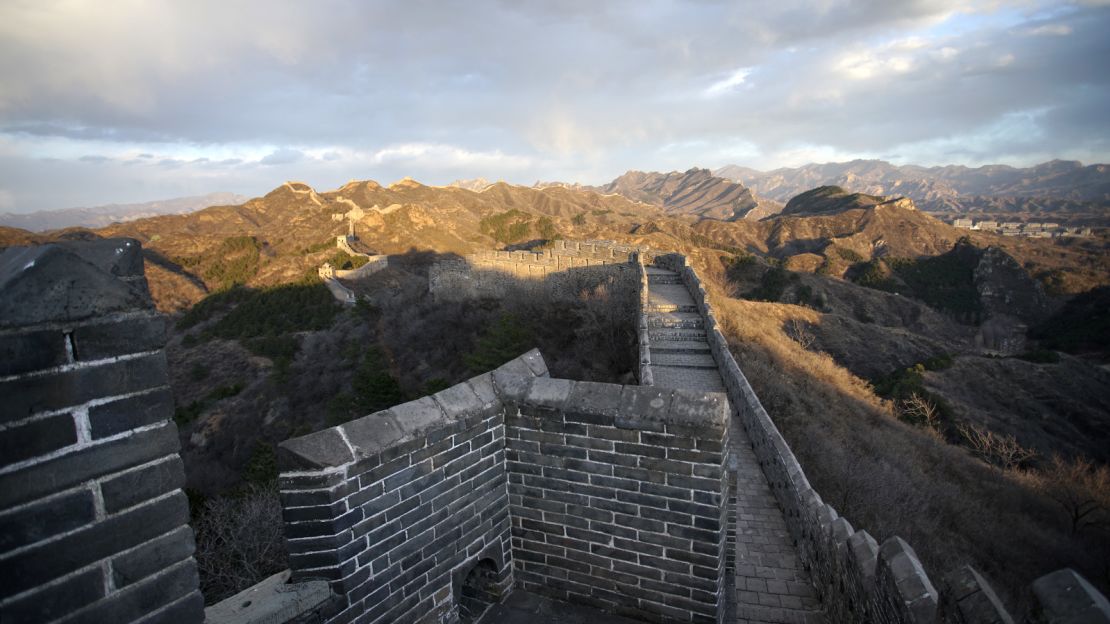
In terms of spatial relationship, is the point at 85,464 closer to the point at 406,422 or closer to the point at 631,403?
the point at 406,422

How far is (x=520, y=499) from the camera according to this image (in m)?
3.63

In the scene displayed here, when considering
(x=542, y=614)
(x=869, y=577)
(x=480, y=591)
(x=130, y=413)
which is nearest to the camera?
(x=130, y=413)

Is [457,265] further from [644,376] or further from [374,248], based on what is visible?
[374,248]

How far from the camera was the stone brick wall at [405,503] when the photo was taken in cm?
257

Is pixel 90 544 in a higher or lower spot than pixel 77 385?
lower

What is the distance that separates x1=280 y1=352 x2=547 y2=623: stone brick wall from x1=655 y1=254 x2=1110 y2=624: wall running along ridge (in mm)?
2485

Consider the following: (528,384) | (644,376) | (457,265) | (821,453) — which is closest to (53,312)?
(528,384)

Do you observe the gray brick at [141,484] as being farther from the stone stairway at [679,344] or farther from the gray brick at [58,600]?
the stone stairway at [679,344]

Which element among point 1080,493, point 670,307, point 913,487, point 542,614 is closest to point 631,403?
point 542,614

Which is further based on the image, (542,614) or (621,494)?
(542,614)

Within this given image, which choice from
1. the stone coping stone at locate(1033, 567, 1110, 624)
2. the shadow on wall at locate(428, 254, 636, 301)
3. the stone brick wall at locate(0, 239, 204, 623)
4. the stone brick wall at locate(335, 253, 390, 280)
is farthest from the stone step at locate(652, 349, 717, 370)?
the stone brick wall at locate(335, 253, 390, 280)

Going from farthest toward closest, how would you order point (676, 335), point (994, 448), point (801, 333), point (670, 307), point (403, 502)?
point (801, 333) → point (994, 448) → point (670, 307) → point (676, 335) → point (403, 502)

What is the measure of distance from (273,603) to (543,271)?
794 inches

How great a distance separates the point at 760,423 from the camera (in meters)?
9.69
